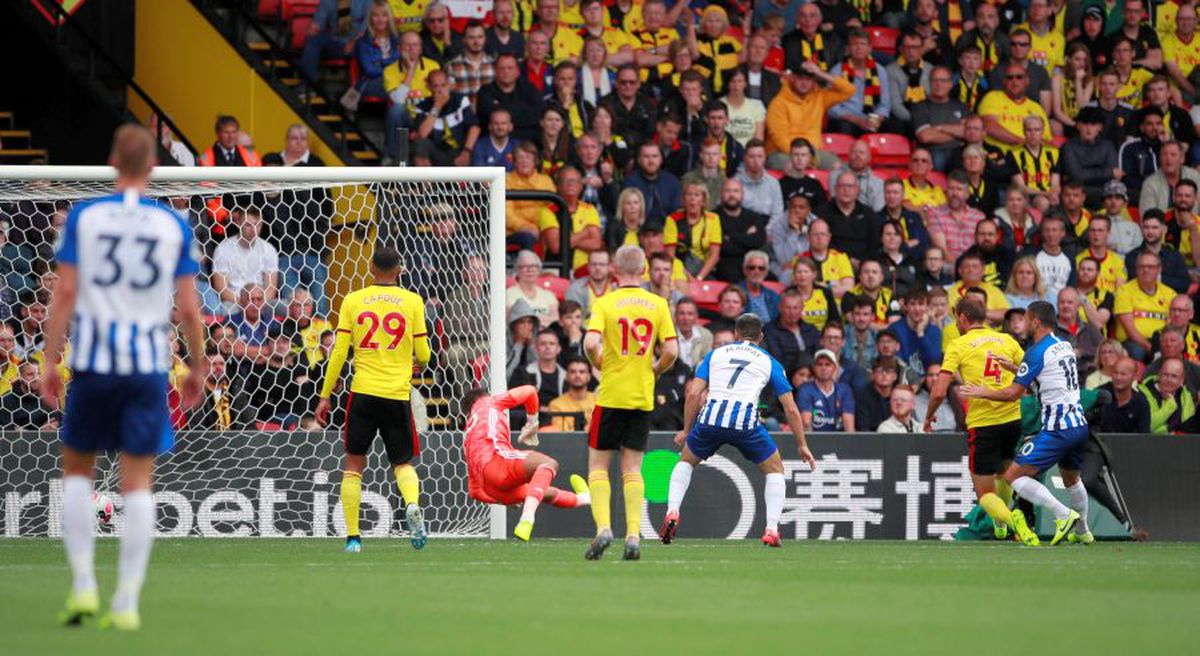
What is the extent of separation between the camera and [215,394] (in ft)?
50.0

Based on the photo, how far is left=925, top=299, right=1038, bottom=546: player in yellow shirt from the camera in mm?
14602

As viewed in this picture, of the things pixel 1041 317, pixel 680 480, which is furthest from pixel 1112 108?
pixel 680 480

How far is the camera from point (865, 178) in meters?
19.5

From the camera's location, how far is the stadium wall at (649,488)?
49.2 ft

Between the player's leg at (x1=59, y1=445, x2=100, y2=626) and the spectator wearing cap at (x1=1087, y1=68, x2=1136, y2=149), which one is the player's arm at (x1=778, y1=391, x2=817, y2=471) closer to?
the player's leg at (x1=59, y1=445, x2=100, y2=626)

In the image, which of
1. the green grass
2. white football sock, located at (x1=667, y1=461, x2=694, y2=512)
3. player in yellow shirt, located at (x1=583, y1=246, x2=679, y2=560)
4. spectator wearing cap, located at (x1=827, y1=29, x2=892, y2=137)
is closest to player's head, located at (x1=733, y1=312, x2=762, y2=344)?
white football sock, located at (x1=667, y1=461, x2=694, y2=512)

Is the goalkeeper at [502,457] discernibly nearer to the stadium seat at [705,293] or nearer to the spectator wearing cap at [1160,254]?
the stadium seat at [705,293]

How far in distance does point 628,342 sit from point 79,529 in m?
5.31

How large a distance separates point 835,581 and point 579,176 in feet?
29.1

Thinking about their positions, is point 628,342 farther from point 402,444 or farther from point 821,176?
point 821,176

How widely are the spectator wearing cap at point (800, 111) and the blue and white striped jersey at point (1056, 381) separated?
581 centimetres

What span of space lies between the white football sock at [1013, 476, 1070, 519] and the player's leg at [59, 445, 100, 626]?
9001 millimetres

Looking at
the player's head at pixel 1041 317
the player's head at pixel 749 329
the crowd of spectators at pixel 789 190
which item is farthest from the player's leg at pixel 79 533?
the player's head at pixel 1041 317

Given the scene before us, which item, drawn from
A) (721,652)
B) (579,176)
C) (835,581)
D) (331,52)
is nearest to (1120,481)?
(579,176)
